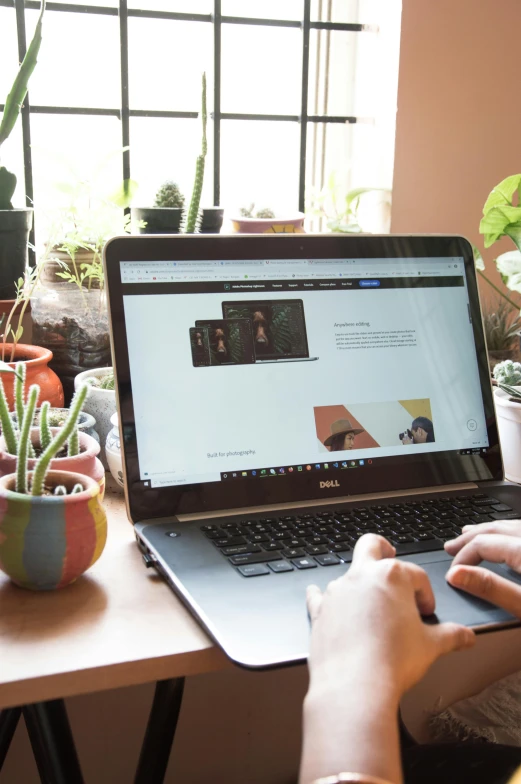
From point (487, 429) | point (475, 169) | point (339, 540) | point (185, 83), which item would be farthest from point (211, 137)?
point (339, 540)

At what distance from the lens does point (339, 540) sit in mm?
724

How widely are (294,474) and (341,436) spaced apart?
0.07m

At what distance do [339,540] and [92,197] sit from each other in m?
0.73

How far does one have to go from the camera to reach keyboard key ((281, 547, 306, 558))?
0.69m

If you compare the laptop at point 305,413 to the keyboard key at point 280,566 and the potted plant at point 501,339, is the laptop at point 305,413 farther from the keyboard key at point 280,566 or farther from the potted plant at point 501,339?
the potted plant at point 501,339

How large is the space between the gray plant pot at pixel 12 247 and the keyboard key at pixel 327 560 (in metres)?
0.72

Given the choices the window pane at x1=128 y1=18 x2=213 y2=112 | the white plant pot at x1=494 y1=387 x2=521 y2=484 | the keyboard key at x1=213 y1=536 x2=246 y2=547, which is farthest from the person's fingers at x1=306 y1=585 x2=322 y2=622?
the window pane at x1=128 y1=18 x2=213 y2=112

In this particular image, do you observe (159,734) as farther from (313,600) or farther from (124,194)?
(124,194)

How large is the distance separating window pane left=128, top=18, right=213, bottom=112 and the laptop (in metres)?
0.66

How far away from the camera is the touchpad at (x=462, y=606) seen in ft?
2.00

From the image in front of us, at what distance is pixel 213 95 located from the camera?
140 centimetres

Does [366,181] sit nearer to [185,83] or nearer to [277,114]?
[277,114]

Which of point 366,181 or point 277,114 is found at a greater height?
point 277,114

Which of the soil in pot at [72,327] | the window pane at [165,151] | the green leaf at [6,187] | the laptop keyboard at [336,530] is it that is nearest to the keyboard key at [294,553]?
the laptop keyboard at [336,530]
